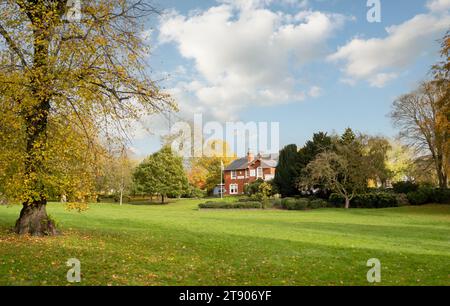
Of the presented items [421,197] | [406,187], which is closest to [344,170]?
[421,197]

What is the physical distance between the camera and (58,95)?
12.7m

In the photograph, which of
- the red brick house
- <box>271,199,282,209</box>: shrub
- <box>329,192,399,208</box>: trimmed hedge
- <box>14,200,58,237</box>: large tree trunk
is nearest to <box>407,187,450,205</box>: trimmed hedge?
<box>329,192,399,208</box>: trimmed hedge

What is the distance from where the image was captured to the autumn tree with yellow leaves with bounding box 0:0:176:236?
40.0 ft

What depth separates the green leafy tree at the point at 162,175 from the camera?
5950 centimetres

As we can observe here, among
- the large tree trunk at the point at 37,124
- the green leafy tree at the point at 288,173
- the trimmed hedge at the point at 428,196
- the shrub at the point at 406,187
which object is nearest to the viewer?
the large tree trunk at the point at 37,124

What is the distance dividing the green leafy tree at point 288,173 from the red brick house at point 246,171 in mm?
18404

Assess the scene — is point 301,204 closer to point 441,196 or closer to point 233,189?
point 441,196

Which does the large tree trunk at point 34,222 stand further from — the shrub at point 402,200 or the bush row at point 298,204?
the shrub at point 402,200

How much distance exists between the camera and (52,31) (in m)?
12.9

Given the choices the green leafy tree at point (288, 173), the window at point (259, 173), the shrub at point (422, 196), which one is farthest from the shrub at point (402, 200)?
the window at point (259, 173)

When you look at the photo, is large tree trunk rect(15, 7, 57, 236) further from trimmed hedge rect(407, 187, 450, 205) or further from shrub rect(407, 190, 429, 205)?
trimmed hedge rect(407, 187, 450, 205)

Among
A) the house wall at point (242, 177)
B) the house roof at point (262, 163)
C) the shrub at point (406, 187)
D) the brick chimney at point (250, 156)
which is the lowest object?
the shrub at point (406, 187)
